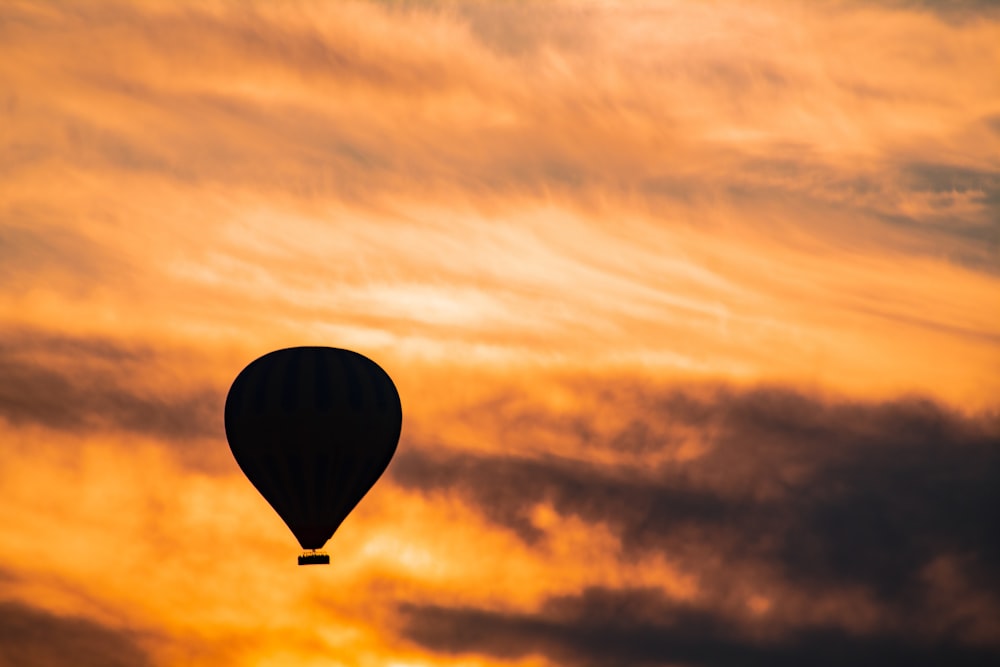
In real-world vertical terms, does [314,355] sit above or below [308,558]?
above

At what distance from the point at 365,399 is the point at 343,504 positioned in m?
5.27

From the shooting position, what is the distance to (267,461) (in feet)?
474

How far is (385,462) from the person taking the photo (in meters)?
147

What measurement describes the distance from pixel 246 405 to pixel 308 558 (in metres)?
8.04

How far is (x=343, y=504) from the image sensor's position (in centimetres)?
14550

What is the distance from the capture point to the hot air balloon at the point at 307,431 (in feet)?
473

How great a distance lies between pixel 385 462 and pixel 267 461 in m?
6.07

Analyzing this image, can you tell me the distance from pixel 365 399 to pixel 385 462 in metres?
3.88

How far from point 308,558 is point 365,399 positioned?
321 inches

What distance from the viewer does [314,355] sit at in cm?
14488

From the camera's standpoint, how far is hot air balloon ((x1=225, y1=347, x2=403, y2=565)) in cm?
14425

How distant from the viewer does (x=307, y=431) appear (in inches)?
5679

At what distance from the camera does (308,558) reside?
143 m

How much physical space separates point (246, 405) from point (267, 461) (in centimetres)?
289
